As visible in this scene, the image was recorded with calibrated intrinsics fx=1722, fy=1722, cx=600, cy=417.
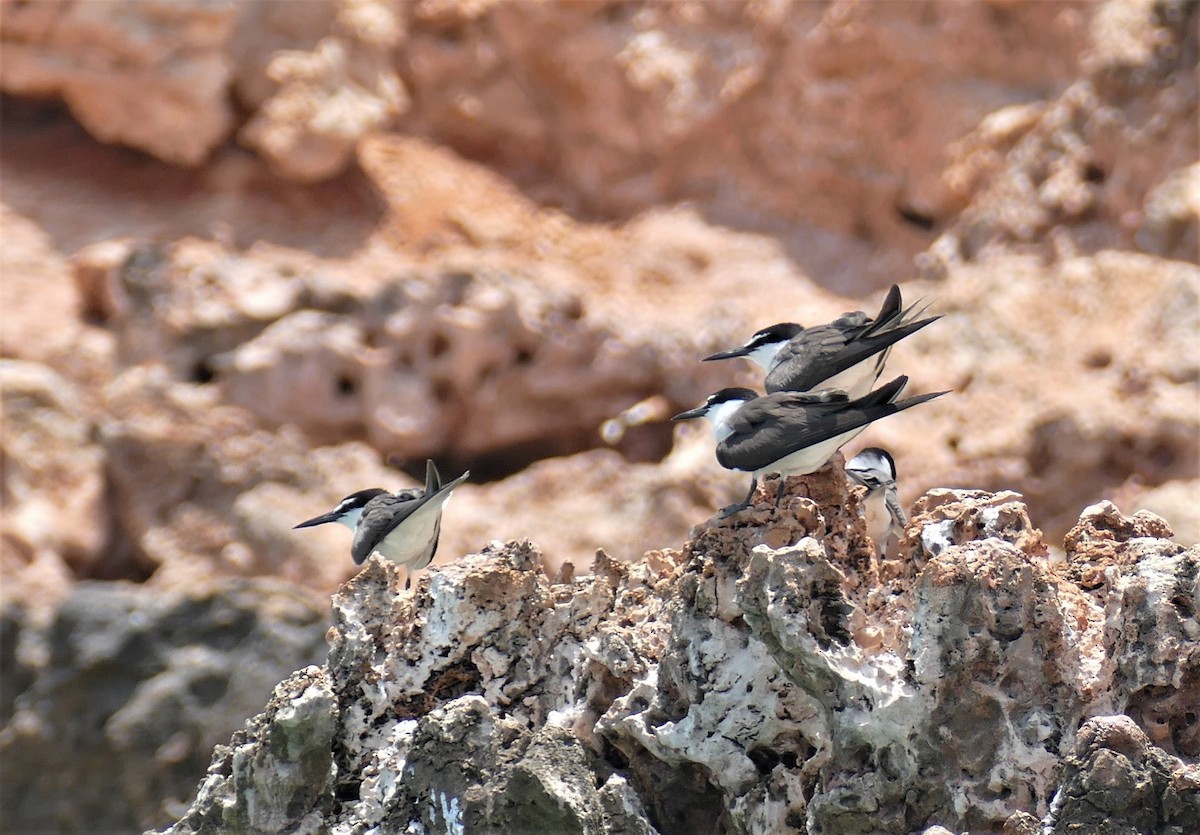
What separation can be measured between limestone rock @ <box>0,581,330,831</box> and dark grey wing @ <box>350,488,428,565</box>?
3.67 meters

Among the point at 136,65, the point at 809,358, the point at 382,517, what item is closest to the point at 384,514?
the point at 382,517

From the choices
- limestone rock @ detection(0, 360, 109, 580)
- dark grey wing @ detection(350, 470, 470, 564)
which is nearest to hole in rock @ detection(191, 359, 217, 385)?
limestone rock @ detection(0, 360, 109, 580)

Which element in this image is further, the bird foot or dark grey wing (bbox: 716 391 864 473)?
dark grey wing (bbox: 716 391 864 473)

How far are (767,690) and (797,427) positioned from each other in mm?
809

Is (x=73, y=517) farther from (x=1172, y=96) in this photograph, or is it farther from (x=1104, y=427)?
(x=1172, y=96)

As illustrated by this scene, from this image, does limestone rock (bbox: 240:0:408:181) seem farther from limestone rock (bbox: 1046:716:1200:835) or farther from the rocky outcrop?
limestone rock (bbox: 1046:716:1200:835)

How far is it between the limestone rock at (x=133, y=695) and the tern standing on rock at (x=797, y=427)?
224 inches

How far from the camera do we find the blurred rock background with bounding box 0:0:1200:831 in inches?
396

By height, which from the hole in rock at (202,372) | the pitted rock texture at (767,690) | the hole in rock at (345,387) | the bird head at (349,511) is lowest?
the hole in rock at (202,372)

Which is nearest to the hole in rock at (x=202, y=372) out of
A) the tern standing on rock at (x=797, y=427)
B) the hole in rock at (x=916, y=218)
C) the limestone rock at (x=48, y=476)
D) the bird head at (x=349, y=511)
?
the limestone rock at (x=48, y=476)

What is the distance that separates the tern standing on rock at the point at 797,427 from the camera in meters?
4.61

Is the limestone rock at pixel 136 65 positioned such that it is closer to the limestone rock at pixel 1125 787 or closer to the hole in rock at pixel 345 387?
the hole in rock at pixel 345 387

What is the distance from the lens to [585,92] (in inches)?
528

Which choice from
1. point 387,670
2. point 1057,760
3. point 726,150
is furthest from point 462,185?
point 1057,760
